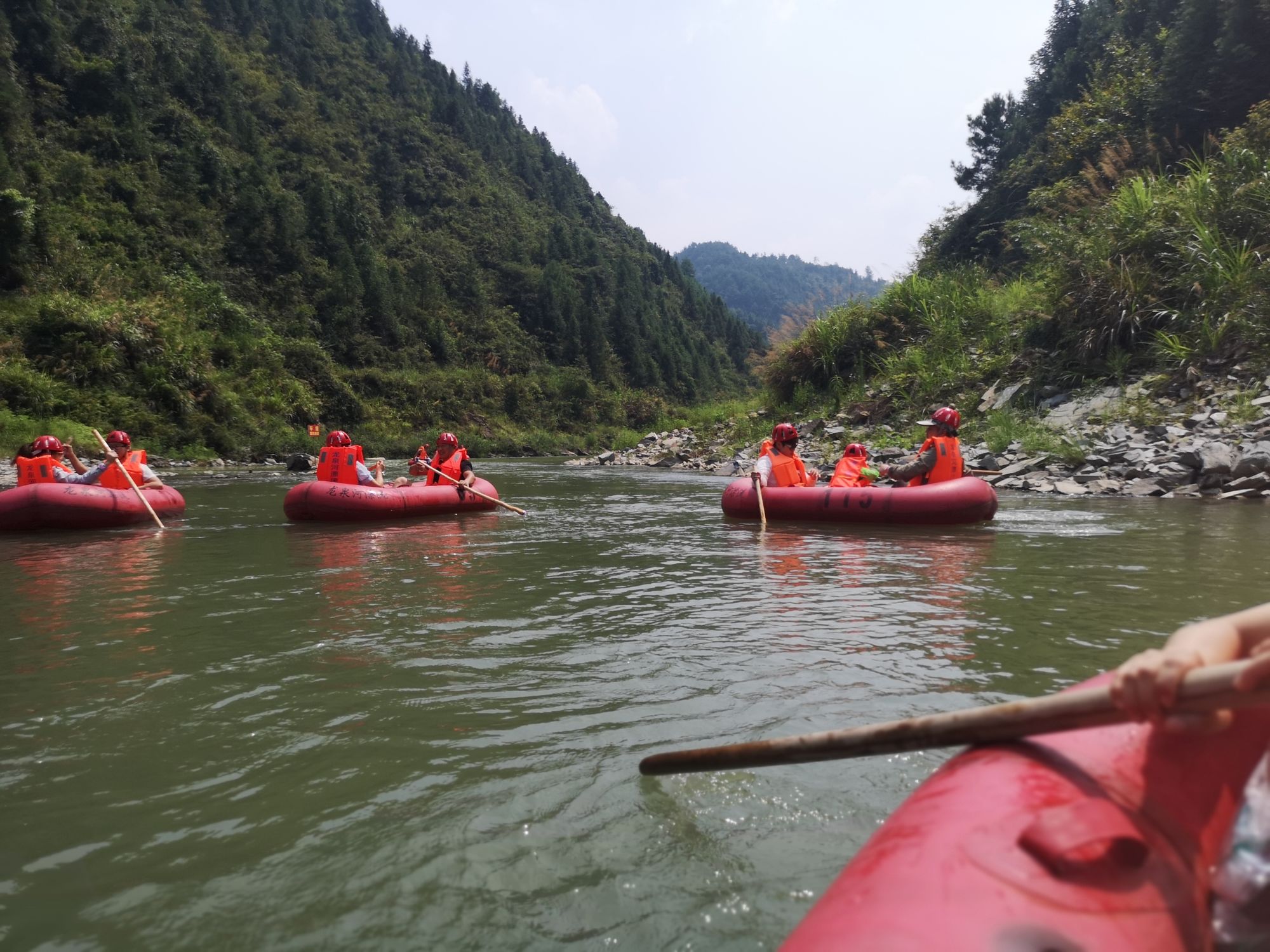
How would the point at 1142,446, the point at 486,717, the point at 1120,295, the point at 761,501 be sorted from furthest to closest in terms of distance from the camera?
the point at 1120,295
the point at 1142,446
the point at 761,501
the point at 486,717

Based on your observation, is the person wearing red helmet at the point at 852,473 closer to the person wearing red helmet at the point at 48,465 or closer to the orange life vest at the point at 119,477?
the orange life vest at the point at 119,477

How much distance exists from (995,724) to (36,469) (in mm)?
10084

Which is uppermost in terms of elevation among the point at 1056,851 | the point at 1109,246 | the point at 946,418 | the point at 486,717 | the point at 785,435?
the point at 1109,246

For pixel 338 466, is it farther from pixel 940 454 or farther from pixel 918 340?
pixel 918 340

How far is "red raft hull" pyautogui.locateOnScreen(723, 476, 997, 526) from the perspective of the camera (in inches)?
323

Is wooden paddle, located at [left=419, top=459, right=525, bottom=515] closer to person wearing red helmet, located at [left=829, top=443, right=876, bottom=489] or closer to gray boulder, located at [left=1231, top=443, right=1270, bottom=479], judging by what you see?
person wearing red helmet, located at [left=829, top=443, right=876, bottom=489]

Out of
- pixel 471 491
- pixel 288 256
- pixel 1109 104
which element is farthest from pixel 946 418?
pixel 288 256

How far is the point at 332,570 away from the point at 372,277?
4406 cm

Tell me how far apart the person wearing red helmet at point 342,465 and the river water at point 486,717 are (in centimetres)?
275

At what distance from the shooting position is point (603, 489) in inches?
567

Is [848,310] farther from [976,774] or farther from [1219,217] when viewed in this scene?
[976,774]

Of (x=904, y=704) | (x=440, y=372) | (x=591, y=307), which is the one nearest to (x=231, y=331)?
(x=440, y=372)

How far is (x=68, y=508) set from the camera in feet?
26.6

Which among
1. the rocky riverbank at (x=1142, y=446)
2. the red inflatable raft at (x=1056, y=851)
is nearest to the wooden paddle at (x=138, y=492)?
the red inflatable raft at (x=1056, y=851)
